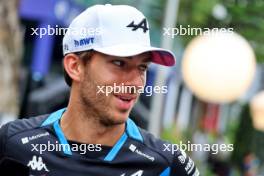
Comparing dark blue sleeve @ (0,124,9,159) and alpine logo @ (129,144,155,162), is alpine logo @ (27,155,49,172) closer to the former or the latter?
dark blue sleeve @ (0,124,9,159)

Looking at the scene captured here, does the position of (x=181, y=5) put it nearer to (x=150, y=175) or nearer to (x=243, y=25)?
(x=243, y=25)

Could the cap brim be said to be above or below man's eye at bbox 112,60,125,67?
above

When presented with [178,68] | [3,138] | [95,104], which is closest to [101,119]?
[95,104]

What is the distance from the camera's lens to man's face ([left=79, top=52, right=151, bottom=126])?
3.12 metres

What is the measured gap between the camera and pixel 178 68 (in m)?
21.5

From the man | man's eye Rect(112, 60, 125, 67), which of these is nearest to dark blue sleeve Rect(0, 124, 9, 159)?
the man

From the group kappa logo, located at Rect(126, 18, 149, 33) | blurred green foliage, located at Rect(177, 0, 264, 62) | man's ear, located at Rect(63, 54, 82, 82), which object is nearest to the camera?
kappa logo, located at Rect(126, 18, 149, 33)

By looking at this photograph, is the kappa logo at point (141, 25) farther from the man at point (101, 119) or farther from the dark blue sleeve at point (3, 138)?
the dark blue sleeve at point (3, 138)

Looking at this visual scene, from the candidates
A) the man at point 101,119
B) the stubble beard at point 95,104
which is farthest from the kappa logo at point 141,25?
the stubble beard at point 95,104

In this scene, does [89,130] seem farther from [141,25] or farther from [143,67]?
[141,25]

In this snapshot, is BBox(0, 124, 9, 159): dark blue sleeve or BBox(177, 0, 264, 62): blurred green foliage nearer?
BBox(0, 124, 9, 159): dark blue sleeve

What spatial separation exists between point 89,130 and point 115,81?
9.8 inches

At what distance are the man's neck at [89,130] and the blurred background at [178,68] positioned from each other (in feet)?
8.78

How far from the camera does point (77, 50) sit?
10.7 feet
